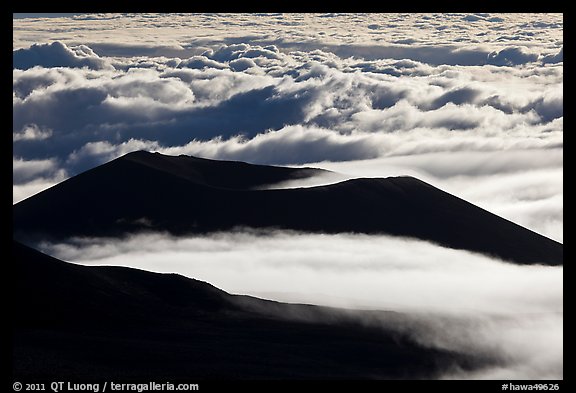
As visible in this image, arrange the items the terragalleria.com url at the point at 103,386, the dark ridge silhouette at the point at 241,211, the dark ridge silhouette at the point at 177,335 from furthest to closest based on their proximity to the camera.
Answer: the dark ridge silhouette at the point at 241,211 → the dark ridge silhouette at the point at 177,335 → the terragalleria.com url at the point at 103,386

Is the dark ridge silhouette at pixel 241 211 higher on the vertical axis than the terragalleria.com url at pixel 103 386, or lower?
higher

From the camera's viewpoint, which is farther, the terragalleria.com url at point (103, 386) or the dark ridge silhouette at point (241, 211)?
the dark ridge silhouette at point (241, 211)

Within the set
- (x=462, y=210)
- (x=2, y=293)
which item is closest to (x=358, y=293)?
(x=462, y=210)

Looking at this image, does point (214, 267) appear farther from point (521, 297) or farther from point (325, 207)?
point (521, 297)

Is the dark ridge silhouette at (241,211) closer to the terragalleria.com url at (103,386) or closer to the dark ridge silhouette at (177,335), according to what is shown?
the dark ridge silhouette at (177,335)

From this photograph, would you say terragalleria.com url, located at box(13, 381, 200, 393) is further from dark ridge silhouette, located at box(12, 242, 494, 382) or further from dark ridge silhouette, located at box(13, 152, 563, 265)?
dark ridge silhouette, located at box(13, 152, 563, 265)

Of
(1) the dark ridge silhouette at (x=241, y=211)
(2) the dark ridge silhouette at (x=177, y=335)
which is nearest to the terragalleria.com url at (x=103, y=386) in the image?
(2) the dark ridge silhouette at (x=177, y=335)
